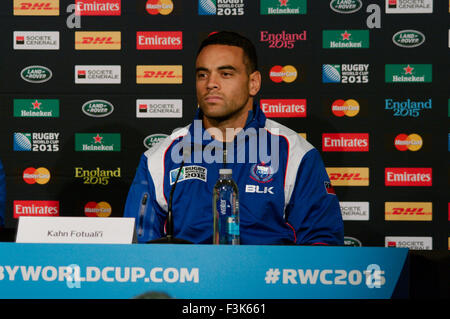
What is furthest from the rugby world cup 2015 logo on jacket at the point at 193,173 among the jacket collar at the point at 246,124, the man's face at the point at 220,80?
the man's face at the point at 220,80

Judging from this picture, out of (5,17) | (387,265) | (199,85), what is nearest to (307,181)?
(199,85)

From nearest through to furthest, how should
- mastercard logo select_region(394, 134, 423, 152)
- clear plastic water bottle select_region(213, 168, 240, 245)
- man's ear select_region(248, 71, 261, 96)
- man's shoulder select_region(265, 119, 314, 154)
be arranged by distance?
clear plastic water bottle select_region(213, 168, 240, 245) → man's shoulder select_region(265, 119, 314, 154) → man's ear select_region(248, 71, 261, 96) → mastercard logo select_region(394, 134, 423, 152)

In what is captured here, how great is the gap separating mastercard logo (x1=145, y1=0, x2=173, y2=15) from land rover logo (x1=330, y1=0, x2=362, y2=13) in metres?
0.99

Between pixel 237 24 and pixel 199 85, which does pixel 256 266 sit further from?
pixel 237 24

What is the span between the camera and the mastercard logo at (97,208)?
3.02 meters

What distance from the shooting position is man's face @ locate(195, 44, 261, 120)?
2.23 metres

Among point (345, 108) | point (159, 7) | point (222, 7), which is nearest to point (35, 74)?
point (159, 7)

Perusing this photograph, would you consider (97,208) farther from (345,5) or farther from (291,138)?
(345,5)

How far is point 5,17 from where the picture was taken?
3014mm

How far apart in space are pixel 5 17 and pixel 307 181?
7.14 feet

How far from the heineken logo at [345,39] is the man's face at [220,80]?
939 millimetres

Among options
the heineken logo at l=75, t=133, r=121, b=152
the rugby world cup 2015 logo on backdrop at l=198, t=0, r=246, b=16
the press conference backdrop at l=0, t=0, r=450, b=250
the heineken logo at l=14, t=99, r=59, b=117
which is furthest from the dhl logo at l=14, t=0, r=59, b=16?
the rugby world cup 2015 logo on backdrop at l=198, t=0, r=246, b=16

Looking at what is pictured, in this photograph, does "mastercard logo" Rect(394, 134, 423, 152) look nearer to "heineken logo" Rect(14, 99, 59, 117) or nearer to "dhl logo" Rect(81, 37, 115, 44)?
"dhl logo" Rect(81, 37, 115, 44)
